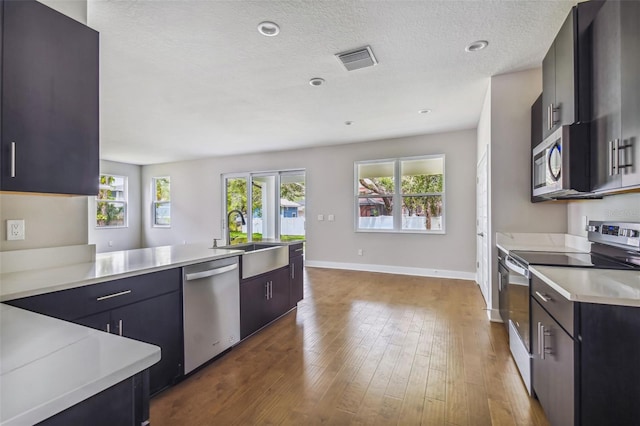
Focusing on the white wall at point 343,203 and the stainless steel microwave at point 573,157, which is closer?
the stainless steel microwave at point 573,157

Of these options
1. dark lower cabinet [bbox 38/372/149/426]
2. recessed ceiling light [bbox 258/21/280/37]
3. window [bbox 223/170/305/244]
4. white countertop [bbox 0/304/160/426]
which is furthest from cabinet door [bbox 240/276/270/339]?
window [bbox 223/170/305/244]

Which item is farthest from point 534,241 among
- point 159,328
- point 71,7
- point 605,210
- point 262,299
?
point 71,7

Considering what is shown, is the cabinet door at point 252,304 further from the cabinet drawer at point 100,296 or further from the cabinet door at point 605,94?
the cabinet door at point 605,94

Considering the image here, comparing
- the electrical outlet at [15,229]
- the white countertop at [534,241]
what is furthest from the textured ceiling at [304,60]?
the white countertop at [534,241]

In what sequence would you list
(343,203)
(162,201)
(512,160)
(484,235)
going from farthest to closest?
(162,201) → (343,203) → (484,235) → (512,160)

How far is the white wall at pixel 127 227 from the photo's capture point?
7840 millimetres

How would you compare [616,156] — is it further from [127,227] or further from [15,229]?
[127,227]

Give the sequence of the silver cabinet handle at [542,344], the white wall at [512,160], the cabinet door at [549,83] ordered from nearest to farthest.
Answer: the silver cabinet handle at [542,344] < the cabinet door at [549,83] < the white wall at [512,160]

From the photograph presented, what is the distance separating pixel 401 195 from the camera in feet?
19.2

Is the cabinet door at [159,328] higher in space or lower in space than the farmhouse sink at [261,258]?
lower

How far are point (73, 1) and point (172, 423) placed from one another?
9.22 feet

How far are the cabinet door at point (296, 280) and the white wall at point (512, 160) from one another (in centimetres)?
223

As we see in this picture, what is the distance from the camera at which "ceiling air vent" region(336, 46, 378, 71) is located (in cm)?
275

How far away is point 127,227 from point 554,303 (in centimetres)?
967
